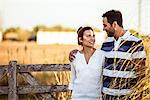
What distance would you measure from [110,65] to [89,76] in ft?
0.70

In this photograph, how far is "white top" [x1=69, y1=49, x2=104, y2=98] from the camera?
486 cm

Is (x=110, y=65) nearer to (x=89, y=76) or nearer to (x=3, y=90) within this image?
(x=89, y=76)

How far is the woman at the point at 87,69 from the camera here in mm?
4867

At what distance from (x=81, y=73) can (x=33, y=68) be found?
342 centimetres

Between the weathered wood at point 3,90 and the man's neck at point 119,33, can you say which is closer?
the man's neck at point 119,33

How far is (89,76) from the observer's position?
4.87 meters

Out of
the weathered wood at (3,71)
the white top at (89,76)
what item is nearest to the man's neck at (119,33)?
the white top at (89,76)

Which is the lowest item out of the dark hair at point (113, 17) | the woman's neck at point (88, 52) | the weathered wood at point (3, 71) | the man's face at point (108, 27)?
the weathered wood at point (3, 71)

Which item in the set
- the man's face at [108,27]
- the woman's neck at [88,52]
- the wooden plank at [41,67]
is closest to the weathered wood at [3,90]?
the wooden plank at [41,67]

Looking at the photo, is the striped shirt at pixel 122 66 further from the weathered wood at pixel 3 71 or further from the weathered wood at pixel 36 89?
the weathered wood at pixel 3 71

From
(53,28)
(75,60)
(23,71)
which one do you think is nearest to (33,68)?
(23,71)

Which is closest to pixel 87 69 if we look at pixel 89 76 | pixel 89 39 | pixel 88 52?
pixel 89 76

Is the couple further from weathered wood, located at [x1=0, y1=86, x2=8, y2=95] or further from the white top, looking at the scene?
weathered wood, located at [x1=0, y1=86, x2=8, y2=95]

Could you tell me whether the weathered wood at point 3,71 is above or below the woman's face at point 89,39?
below
